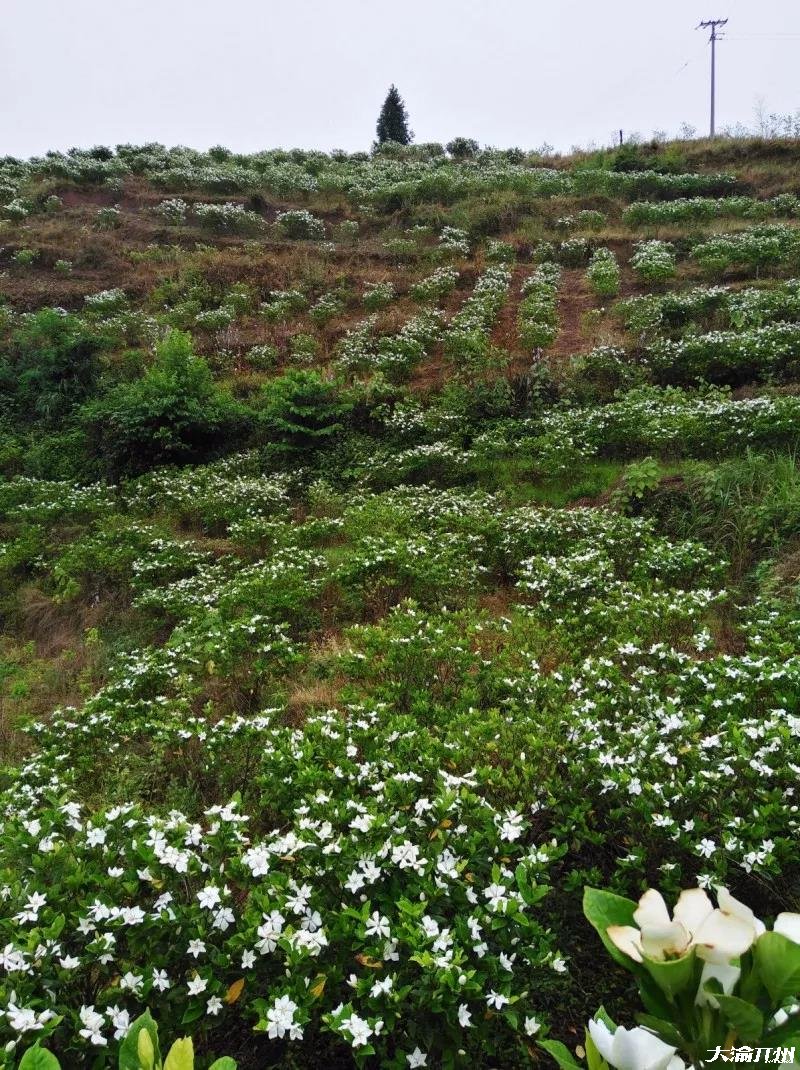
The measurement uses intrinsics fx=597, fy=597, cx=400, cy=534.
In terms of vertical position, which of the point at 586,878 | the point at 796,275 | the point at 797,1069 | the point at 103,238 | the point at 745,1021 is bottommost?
the point at 586,878

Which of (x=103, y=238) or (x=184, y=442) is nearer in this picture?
(x=184, y=442)

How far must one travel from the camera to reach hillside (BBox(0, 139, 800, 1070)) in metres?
1.98

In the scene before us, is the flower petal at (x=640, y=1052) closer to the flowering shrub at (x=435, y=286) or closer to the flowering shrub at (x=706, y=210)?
the flowering shrub at (x=435, y=286)

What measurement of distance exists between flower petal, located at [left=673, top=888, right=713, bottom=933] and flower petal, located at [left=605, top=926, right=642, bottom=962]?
0.07 m

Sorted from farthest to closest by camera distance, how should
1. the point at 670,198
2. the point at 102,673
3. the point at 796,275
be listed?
the point at 670,198 → the point at 796,275 → the point at 102,673

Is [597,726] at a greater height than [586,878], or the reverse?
[597,726]

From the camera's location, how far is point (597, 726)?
2998mm

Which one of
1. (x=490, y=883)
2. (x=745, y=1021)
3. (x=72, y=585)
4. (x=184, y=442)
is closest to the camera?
(x=745, y=1021)

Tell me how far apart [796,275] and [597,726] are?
13.9m

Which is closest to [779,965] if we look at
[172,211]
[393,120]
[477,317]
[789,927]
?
[789,927]

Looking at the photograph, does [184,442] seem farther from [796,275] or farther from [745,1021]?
[796,275]

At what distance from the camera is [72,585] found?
283 inches

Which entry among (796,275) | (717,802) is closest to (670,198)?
(796,275)

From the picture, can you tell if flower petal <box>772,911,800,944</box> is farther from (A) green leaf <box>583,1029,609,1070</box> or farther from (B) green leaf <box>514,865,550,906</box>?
(B) green leaf <box>514,865,550,906</box>
